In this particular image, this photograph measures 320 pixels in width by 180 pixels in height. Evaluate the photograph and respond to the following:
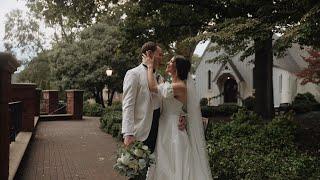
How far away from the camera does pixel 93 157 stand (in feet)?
38.6

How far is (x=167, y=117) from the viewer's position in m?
6.12

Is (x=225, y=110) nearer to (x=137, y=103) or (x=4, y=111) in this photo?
(x=137, y=103)

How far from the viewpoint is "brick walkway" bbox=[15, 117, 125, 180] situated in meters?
9.26

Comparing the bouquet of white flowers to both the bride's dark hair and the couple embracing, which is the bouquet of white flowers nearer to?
the couple embracing

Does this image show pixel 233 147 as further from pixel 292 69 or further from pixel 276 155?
pixel 292 69

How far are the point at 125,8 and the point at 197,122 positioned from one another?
13.7 m

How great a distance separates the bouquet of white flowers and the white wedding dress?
459 mm

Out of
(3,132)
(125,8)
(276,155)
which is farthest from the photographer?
(125,8)

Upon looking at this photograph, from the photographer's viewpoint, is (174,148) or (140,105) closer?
(140,105)

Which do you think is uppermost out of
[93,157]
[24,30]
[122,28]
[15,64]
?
[24,30]

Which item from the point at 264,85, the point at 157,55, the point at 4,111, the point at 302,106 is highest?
the point at 264,85

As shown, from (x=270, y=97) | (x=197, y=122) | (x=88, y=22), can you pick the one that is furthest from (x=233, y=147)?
(x=88, y=22)

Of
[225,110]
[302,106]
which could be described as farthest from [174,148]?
[302,106]

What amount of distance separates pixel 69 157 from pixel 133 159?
6.56 meters
